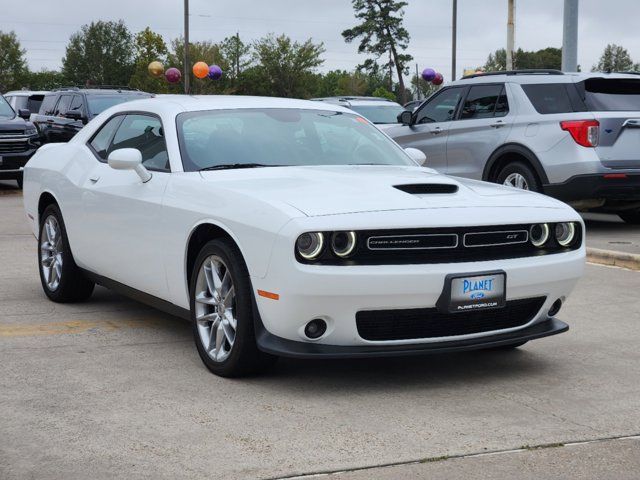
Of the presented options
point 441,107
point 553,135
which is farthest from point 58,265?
point 441,107

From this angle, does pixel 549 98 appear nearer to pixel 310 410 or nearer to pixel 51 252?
pixel 51 252

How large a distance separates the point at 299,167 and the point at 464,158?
7.80 m

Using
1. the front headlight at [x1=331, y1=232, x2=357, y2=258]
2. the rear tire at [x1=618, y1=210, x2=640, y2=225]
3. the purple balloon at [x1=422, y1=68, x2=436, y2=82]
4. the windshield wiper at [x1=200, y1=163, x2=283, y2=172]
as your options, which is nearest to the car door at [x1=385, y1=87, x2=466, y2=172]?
the rear tire at [x1=618, y1=210, x2=640, y2=225]

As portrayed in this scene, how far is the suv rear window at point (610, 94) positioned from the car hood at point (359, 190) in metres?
6.53

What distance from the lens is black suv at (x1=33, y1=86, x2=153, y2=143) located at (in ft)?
71.3

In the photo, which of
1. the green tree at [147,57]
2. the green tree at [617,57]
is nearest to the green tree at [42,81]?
the green tree at [147,57]

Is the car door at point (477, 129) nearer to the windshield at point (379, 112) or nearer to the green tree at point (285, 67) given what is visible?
the windshield at point (379, 112)

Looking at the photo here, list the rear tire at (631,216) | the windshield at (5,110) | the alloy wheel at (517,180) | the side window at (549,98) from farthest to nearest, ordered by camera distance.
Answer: the windshield at (5,110) < the rear tire at (631,216) < the alloy wheel at (517,180) < the side window at (549,98)

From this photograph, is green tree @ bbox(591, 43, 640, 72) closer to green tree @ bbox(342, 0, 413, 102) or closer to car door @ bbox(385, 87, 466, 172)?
green tree @ bbox(342, 0, 413, 102)

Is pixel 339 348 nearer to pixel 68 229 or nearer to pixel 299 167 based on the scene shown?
pixel 299 167

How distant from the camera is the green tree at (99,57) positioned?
127 m

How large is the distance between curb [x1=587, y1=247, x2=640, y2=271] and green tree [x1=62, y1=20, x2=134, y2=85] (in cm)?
11787

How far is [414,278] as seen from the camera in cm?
528

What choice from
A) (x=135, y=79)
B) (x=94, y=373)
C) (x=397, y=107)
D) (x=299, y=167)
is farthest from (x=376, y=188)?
(x=135, y=79)
